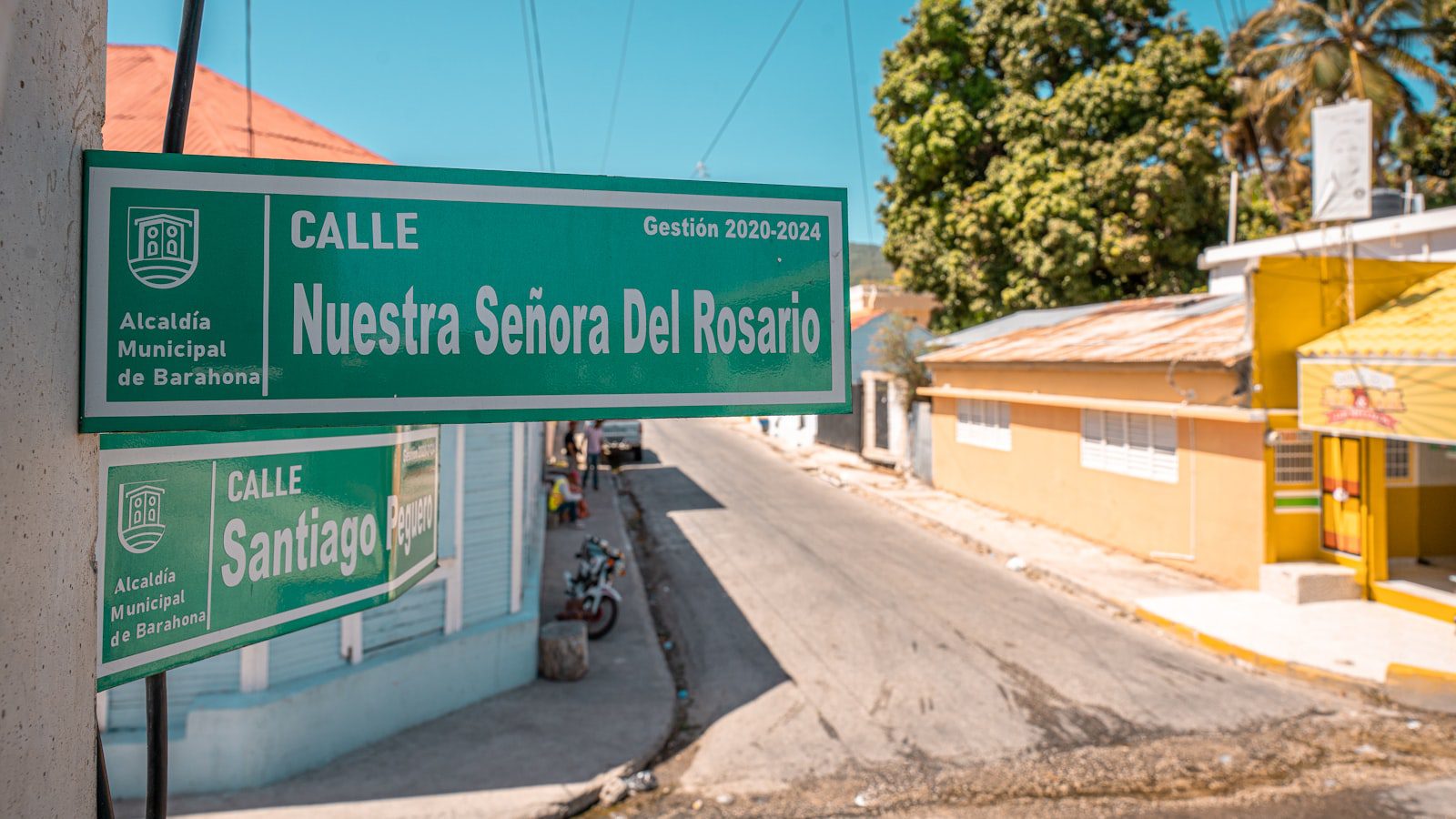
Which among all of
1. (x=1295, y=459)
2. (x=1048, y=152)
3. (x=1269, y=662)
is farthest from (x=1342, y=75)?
(x=1269, y=662)

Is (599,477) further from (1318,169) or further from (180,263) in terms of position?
(180,263)

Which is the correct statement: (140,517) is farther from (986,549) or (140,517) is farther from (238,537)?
(986,549)

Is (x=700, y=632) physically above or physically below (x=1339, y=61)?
below

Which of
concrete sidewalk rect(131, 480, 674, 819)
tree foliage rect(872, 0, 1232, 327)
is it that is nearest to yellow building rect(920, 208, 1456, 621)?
tree foliage rect(872, 0, 1232, 327)

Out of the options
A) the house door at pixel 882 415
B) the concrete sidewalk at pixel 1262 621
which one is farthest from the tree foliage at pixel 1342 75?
the concrete sidewalk at pixel 1262 621

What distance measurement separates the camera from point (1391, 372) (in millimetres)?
9258

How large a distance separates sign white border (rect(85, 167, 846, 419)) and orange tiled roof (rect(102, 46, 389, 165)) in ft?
18.6

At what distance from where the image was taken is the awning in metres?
8.75

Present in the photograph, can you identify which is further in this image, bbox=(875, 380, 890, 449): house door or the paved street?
bbox=(875, 380, 890, 449): house door

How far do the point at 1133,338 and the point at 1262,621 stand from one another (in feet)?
18.7

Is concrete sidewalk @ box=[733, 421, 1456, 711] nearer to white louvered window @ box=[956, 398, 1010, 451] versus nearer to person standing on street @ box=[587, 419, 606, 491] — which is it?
white louvered window @ box=[956, 398, 1010, 451]

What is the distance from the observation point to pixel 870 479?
21172 mm

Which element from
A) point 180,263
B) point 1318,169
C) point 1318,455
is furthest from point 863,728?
point 1318,169

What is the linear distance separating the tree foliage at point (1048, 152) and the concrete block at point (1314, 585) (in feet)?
37.0
